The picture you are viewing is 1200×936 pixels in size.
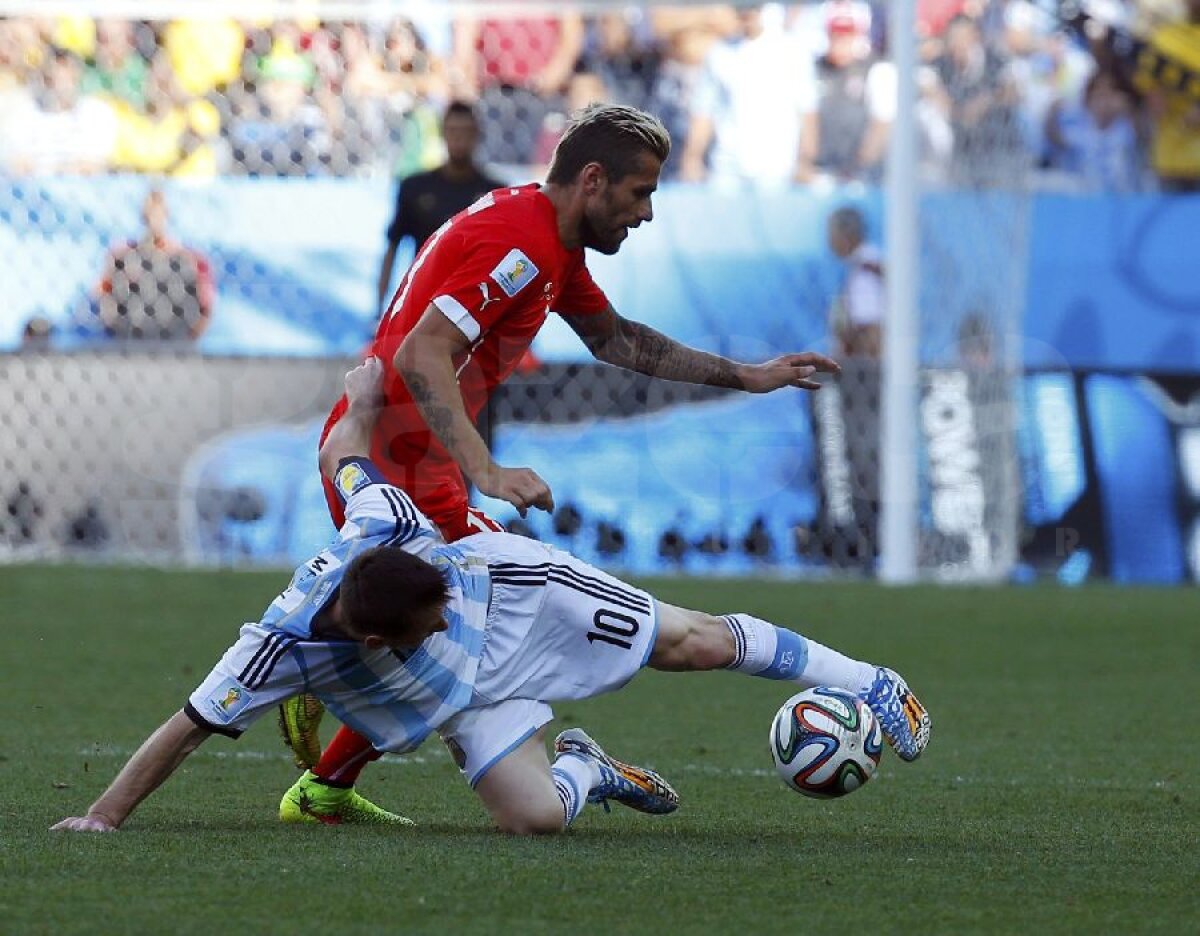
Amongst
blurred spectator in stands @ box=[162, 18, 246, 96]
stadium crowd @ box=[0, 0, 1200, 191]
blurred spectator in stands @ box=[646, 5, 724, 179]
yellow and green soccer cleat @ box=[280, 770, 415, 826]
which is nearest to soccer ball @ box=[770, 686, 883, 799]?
yellow and green soccer cleat @ box=[280, 770, 415, 826]

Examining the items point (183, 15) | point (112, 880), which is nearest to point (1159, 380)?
point (183, 15)

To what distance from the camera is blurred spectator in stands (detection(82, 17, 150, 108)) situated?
45.8 ft

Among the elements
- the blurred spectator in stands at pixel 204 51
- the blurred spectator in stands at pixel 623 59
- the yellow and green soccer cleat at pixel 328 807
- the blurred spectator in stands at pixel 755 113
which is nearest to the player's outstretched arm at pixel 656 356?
the yellow and green soccer cleat at pixel 328 807

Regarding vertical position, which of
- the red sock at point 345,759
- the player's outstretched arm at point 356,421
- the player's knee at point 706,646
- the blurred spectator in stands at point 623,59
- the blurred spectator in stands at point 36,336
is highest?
the blurred spectator in stands at point 623,59

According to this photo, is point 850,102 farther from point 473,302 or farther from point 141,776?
point 141,776

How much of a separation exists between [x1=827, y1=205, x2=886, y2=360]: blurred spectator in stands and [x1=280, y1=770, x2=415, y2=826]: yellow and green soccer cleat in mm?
8681

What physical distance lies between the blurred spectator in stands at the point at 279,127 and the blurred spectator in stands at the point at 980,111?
3979mm

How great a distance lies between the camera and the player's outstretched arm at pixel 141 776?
15.0ft

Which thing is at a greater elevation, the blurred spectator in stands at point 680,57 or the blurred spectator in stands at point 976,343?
the blurred spectator in stands at point 680,57

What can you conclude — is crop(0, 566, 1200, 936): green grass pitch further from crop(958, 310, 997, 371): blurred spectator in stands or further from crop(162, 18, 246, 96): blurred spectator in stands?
crop(162, 18, 246, 96): blurred spectator in stands

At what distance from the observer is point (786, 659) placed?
5043mm

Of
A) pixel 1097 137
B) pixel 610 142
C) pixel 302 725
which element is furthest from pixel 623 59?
pixel 302 725

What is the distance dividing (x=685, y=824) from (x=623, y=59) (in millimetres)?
10164

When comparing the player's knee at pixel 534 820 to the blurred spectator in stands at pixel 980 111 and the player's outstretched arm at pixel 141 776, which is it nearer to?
the player's outstretched arm at pixel 141 776
